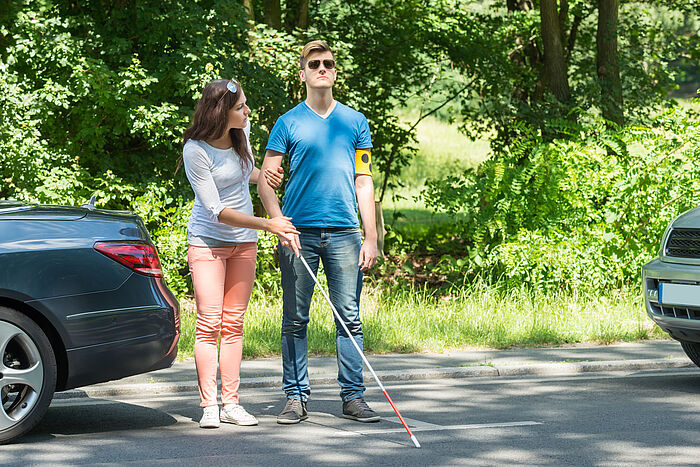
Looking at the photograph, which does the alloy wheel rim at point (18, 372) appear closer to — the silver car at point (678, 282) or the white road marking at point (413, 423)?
the white road marking at point (413, 423)

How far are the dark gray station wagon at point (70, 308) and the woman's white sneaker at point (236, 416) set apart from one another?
0.48 metres

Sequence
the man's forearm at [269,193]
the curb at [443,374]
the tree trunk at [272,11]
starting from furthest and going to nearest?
the tree trunk at [272,11] → the curb at [443,374] → the man's forearm at [269,193]

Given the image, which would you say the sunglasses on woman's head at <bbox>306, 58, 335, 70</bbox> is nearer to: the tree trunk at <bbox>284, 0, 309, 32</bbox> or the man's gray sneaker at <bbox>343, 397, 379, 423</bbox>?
the man's gray sneaker at <bbox>343, 397, 379, 423</bbox>

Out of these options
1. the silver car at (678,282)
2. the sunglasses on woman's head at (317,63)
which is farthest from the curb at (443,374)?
the sunglasses on woman's head at (317,63)

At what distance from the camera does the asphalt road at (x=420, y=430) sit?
5.22 metres

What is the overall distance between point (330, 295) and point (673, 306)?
2.68m

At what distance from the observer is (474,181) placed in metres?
13.1

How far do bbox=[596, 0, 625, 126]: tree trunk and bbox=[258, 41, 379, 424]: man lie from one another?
420 inches

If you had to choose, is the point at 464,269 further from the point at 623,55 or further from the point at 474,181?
the point at 623,55

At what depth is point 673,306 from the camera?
23.3ft

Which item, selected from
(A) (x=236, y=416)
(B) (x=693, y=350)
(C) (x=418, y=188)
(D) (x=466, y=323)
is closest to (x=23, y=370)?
(A) (x=236, y=416)

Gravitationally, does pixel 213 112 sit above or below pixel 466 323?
above

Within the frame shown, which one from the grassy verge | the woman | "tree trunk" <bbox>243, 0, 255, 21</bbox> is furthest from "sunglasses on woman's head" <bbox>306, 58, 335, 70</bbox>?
"tree trunk" <bbox>243, 0, 255, 21</bbox>

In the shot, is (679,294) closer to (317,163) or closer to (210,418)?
(317,163)
